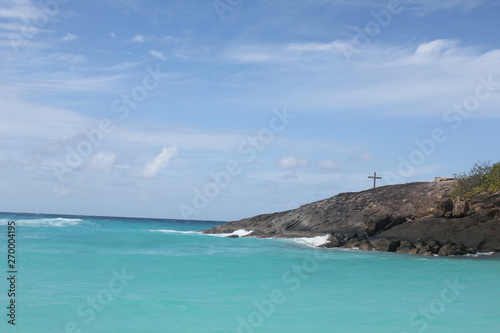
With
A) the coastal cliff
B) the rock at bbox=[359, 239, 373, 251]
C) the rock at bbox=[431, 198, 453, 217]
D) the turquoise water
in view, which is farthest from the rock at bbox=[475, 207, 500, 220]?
the rock at bbox=[359, 239, 373, 251]

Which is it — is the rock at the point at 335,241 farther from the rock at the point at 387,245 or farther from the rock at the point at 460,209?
the rock at the point at 460,209

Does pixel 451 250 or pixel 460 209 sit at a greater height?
pixel 460 209

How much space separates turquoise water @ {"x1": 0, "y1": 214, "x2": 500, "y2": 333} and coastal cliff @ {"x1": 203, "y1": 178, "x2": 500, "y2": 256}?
5.50 meters

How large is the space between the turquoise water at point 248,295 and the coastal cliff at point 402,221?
5.50m

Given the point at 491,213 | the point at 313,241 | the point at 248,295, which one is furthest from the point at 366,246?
the point at 248,295

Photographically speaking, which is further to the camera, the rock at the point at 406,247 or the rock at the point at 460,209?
the rock at the point at 460,209

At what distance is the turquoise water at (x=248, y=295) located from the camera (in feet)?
41.7

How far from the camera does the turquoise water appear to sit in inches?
500

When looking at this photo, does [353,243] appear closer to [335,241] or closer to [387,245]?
[335,241]

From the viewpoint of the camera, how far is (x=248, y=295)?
54.4 ft

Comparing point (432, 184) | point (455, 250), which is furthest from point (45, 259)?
point (432, 184)

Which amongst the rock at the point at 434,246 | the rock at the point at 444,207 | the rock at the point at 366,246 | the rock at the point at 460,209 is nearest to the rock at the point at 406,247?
the rock at the point at 434,246

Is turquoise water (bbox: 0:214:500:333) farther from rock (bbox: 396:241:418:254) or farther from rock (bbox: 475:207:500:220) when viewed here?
rock (bbox: 475:207:500:220)

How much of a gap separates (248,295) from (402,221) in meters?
25.1
